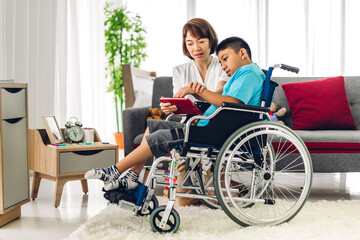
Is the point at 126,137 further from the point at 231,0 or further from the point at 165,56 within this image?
the point at 231,0

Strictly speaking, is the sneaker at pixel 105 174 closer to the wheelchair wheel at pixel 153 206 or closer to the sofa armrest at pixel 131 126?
the wheelchair wheel at pixel 153 206

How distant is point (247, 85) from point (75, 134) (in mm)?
1250

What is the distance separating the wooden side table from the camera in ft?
7.38

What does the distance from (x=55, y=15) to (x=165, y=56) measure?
74.5 inches

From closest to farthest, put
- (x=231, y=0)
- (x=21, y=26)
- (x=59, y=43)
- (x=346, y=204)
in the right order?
(x=346, y=204) < (x=21, y=26) < (x=59, y=43) < (x=231, y=0)

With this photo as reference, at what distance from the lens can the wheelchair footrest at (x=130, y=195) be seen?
1.69m

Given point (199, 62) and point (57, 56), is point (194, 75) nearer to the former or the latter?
point (199, 62)

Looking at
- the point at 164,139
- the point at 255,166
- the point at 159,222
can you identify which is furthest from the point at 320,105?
the point at 159,222

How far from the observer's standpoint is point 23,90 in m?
2.05

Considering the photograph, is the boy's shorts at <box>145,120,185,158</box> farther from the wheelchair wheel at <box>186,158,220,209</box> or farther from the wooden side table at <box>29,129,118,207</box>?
the wooden side table at <box>29,129,118,207</box>

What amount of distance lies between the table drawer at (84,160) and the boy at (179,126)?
1.94 feet

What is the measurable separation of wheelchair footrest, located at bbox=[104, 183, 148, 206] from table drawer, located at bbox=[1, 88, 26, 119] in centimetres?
63

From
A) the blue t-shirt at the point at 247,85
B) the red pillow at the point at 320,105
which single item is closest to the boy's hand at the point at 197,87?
the blue t-shirt at the point at 247,85

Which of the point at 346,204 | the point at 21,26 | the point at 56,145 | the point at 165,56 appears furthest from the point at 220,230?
the point at 165,56
